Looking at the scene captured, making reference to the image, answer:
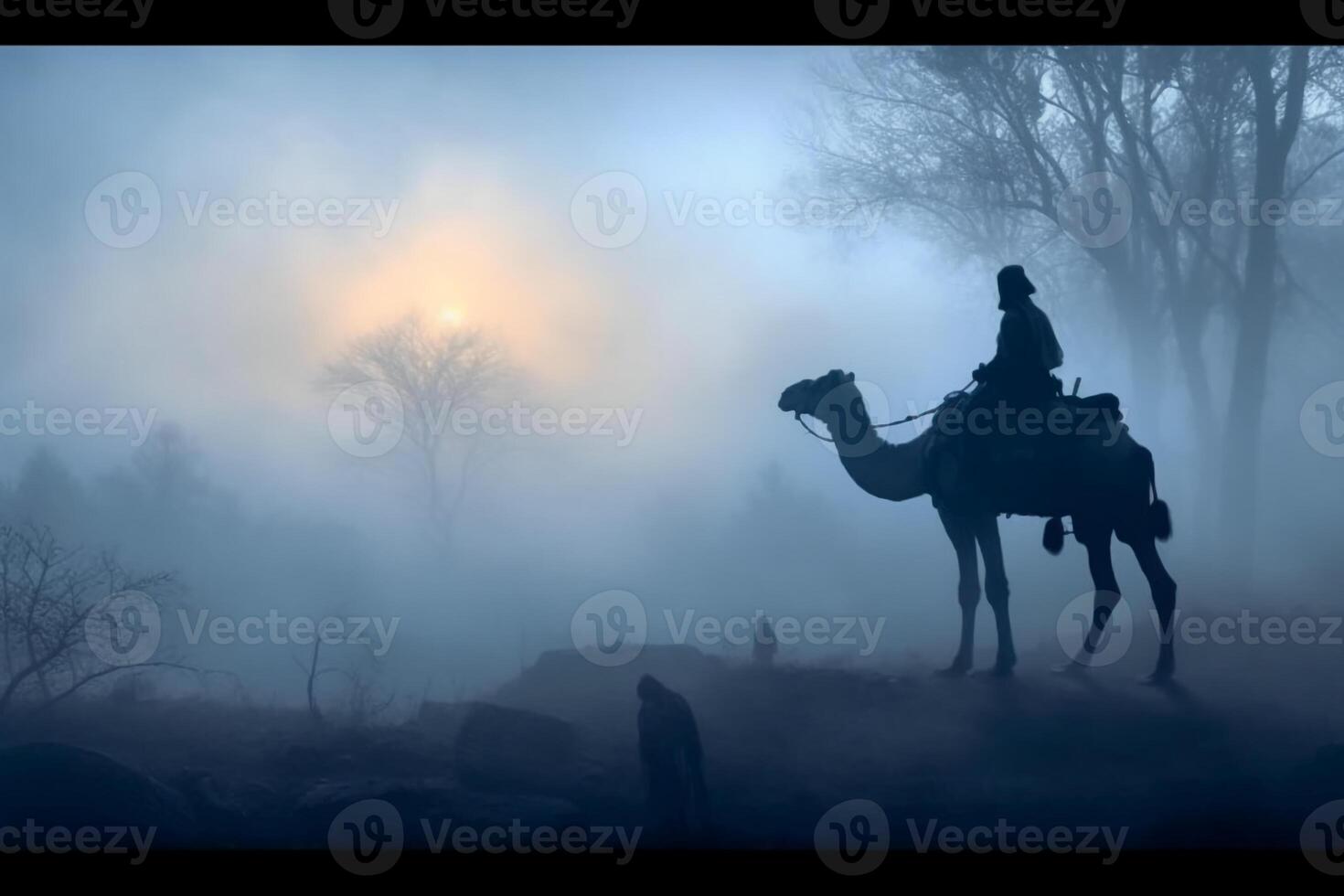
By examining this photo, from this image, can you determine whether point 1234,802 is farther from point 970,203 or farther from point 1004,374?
point 970,203

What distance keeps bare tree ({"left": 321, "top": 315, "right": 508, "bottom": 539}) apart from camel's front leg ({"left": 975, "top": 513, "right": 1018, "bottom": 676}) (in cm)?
222

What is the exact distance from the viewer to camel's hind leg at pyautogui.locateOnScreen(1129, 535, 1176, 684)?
446cm

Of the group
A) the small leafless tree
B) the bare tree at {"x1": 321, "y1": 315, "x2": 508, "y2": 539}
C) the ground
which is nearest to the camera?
the ground

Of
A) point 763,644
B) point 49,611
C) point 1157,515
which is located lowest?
point 763,644

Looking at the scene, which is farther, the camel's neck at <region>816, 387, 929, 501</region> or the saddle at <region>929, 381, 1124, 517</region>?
the camel's neck at <region>816, 387, 929, 501</region>

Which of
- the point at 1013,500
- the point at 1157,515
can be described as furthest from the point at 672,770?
the point at 1157,515

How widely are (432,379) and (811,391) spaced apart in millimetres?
1698

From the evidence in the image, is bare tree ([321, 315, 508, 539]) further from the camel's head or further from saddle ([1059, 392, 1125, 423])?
saddle ([1059, 392, 1125, 423])

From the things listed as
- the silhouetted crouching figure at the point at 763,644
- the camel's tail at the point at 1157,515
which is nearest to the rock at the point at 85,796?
the silhouetted crouching figure at the point at 763,644

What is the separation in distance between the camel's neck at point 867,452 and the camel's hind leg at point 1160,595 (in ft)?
3.07

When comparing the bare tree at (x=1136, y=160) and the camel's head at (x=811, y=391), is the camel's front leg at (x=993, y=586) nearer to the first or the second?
the camel's head at (x=811, y=391)

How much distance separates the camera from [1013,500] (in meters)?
4.48

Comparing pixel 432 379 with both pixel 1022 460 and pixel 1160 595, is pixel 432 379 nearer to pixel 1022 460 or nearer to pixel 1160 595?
pixel 1022 460

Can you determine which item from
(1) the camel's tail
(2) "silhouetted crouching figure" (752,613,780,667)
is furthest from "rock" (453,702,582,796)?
(1) the camel's tail
